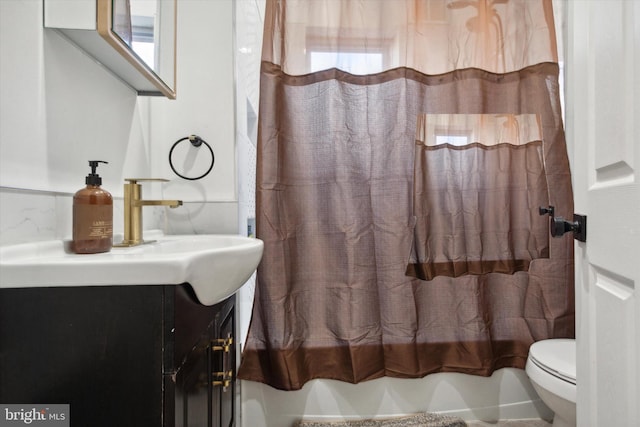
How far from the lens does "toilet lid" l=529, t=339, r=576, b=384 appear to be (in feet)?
3.92

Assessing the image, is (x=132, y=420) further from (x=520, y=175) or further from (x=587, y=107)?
(x=520, y=175)

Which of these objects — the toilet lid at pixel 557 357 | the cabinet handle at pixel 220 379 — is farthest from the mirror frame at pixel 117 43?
the toilet lid at pixel 557 357

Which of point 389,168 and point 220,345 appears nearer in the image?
point 220,345

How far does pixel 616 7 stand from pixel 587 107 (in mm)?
214

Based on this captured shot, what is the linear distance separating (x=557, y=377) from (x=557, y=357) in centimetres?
11

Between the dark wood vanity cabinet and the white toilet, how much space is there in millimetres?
1233

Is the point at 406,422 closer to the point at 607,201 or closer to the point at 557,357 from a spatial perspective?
the point at 557,357

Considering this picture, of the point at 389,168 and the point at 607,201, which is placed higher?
the point at 389,168

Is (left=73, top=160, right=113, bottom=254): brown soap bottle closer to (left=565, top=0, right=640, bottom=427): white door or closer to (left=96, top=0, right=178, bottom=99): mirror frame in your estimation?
(left=96, top=0, right=178, bottom=99): mirror frame

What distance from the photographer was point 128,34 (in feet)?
3.21

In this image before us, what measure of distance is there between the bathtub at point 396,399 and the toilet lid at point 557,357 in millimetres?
276

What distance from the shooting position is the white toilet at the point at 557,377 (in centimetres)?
117

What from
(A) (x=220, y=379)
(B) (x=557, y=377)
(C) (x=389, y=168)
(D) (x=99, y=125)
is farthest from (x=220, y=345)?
(B) (x=557, y=377)

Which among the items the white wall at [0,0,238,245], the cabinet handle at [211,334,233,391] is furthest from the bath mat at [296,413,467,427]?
the white wall at [0,0,238,245]
